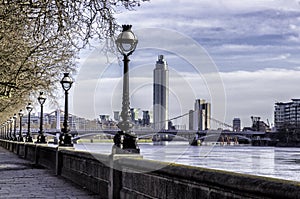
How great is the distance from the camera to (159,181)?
950cm

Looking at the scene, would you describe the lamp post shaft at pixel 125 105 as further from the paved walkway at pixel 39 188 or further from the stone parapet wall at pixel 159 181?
the paved walkway at pixel 39 188

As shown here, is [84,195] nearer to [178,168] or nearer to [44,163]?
[178,168]

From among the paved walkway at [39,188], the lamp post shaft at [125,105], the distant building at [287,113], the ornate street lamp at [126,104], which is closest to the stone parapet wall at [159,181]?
the paved walkway at [39,188]

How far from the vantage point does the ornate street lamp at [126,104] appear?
12.8 meters

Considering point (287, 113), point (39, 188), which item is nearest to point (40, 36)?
point (39, 188)

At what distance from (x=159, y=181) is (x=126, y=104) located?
386 cm

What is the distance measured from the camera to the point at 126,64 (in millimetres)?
13109

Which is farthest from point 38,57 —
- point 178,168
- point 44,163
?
point 178,168

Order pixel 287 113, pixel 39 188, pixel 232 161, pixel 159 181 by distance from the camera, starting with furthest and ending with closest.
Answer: pixel 287 113
pixel 232 161
pixel 39 188
pixel 159 181

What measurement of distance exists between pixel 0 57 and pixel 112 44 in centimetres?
756

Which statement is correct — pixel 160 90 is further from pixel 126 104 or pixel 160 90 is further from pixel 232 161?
pixel 232 161

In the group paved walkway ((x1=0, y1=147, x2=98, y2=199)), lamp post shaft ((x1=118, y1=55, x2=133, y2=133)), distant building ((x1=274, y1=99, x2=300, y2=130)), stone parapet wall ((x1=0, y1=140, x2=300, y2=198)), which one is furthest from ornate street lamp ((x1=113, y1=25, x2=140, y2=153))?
distant building ((x1=274, y1=99, x2=300, y2=130))

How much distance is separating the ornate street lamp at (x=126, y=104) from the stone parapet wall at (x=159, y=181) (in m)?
0.55

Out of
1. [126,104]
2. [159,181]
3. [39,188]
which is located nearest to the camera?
[159,181]
